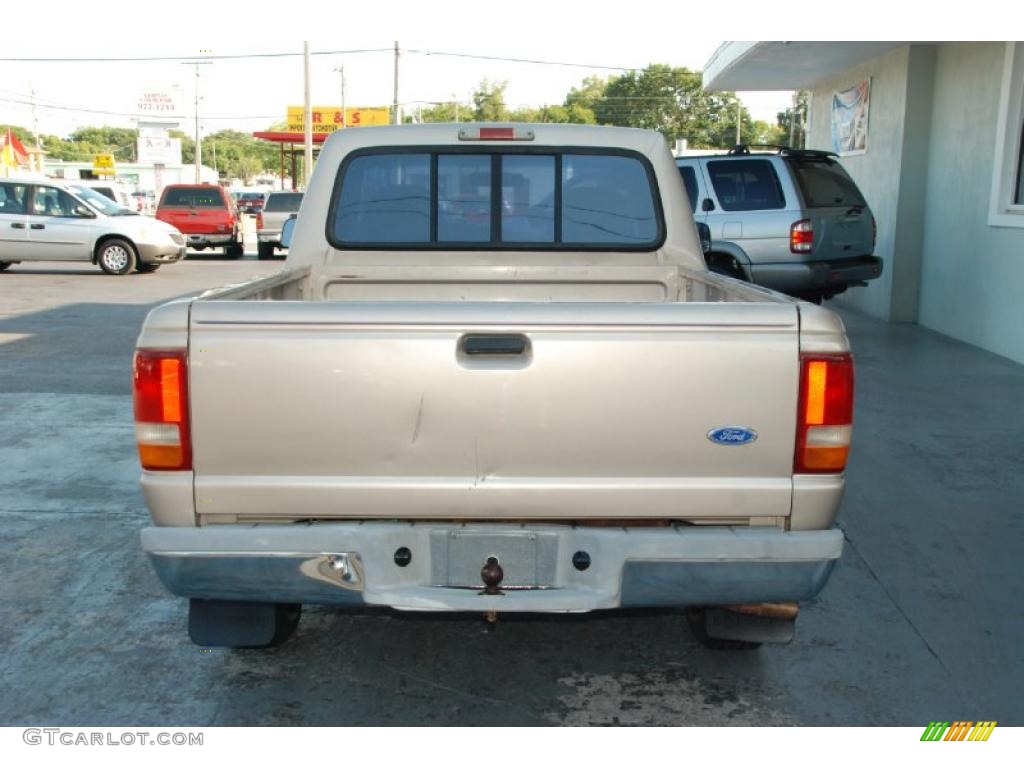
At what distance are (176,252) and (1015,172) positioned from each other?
52.9 feet

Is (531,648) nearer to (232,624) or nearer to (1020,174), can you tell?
(232,624)

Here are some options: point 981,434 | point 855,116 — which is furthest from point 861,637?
point 855,116

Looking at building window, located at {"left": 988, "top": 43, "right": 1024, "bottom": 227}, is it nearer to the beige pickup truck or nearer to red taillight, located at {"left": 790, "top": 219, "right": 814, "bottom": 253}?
red taillight, located at {"left": 790, "top": 219, "right": 814, "bottom": 253}

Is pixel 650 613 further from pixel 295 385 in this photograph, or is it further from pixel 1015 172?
pixel 1015 172

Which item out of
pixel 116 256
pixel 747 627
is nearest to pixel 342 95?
pixel 116 256

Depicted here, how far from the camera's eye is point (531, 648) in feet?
13.8

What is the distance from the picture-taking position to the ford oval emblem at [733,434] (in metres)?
3.12

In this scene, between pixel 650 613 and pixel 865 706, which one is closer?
pixel 865 706

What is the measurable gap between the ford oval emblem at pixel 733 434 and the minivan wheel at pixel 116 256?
19.2m

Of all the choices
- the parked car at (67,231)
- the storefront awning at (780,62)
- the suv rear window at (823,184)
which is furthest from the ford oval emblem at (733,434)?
the parked car at (67,231)

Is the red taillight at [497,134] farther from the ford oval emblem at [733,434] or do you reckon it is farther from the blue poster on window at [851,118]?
the blue poster on window at [851,118]

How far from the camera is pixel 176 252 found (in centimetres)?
2148
